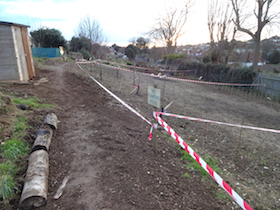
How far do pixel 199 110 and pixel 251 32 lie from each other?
1327cm

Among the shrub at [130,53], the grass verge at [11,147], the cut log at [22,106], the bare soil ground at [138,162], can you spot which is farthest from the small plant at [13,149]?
the shrub at [130,53]

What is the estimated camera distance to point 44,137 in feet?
12.3

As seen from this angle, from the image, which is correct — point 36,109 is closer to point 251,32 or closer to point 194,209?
point 194,209

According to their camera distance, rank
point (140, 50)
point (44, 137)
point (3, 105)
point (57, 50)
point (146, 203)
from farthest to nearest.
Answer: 1. point (140, 50)
2. point (57, 50)
3. point (3, 105)
4. point (44, 137)
5. point (146, 203)

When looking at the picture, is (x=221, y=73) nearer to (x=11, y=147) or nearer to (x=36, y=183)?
(x=11, y=147)

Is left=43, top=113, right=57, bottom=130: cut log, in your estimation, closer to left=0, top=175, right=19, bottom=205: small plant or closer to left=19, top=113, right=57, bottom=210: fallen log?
left=19, top=113, right=57, bottom=210: fallen log

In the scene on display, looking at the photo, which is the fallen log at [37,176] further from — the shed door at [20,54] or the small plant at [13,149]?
the shed door at [20,54]

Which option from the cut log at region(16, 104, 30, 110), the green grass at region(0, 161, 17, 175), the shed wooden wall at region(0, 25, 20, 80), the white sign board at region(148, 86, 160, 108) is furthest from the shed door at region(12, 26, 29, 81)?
the white sign board at region(148, 86, 160, 108)

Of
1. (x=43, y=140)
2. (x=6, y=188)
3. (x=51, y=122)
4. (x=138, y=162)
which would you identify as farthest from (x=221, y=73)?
(x=6, y=188)

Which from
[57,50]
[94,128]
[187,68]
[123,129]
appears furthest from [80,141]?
[57,50]

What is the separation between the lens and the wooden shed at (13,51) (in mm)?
7648

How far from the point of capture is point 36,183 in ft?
8.43

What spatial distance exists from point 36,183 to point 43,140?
1.23 metres

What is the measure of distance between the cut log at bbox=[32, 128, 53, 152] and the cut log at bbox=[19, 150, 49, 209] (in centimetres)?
20
